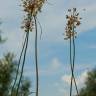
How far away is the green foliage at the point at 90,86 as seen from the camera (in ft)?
194

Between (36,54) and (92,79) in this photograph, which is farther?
(92,79)

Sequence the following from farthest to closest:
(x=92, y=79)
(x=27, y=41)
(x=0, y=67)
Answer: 1. (x=92, y=79)
2. (x=0, y=67)
3. (x=27, y=41)

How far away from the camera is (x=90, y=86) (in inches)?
2441

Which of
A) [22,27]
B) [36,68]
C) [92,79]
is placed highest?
[22,27]

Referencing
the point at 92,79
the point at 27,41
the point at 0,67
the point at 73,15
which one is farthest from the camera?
the point at 92,79

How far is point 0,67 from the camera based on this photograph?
48.5 meters

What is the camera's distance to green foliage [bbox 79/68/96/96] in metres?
Answer: 59.2

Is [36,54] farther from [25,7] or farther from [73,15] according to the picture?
[73,15]

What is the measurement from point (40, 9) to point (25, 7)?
0.61m

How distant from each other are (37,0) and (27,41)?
177 cm

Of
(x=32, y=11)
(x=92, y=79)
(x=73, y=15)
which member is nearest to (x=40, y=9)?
(x=32, y=11)

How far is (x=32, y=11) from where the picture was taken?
21.2 meters

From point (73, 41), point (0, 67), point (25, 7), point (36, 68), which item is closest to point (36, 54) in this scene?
point (36, 68)

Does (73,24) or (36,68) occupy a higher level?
(73,24)
